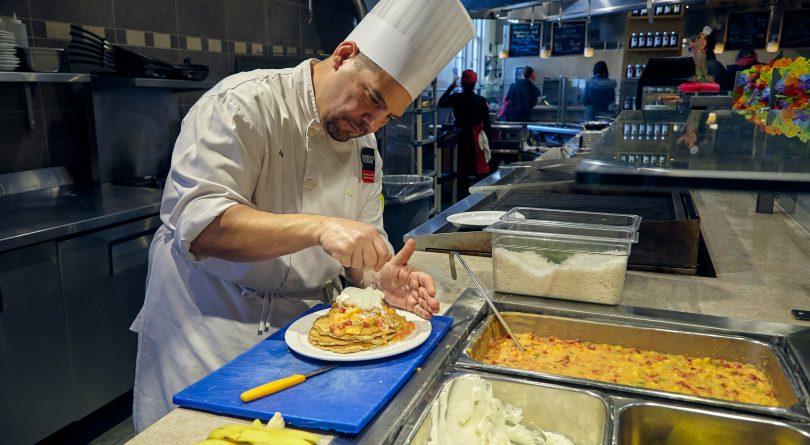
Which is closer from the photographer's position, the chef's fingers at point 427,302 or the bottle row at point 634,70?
the chef's fingers at point 427,302

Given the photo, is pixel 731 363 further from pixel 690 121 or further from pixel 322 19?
pixel 322 19

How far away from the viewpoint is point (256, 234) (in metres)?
1.36

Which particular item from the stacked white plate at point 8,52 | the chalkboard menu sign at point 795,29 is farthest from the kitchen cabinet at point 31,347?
the chalkboard menu sign at point 795,29

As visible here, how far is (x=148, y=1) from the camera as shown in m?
3.95

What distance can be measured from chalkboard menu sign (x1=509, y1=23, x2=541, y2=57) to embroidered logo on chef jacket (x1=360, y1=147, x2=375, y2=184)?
11190 mm

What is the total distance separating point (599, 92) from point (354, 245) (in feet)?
31.2

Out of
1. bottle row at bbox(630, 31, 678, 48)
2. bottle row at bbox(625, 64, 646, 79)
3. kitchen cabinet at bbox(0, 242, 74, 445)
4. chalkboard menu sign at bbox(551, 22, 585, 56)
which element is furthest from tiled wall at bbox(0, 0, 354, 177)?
chalkboard menu sign at bbox(551, 22, 585, 56)

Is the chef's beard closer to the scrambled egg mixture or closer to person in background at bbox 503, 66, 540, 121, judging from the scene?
the scrambled egg mixture

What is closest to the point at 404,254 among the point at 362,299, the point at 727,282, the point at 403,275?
the point at 403,275

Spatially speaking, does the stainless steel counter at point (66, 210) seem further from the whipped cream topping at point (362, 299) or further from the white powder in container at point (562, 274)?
the white powder in container at point (562, 274)

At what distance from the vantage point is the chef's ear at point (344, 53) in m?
1.54

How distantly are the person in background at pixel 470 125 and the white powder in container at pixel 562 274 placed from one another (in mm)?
6213

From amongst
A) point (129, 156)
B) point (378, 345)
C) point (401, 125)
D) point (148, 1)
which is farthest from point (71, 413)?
point (401, 125)

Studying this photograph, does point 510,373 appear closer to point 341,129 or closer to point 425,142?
point 341,129
